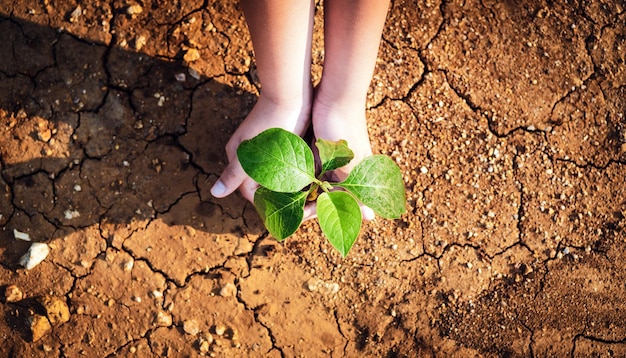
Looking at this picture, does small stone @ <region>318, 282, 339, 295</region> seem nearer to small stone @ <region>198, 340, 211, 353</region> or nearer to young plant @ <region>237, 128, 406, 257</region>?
small stone @ <region>198, 340, 211, 353</region>

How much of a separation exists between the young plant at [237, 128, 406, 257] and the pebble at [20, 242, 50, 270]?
112 cm

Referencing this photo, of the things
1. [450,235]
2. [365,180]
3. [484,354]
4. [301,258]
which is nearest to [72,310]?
[301,258]

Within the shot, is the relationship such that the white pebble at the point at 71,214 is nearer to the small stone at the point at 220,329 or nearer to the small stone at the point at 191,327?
the small stone at the point at 191,327

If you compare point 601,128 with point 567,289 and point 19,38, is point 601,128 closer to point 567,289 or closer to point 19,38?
point 567,289

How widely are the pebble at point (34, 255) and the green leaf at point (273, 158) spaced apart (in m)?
1.18

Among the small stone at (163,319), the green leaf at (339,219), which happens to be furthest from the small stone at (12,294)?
the green leaf at (339,219)

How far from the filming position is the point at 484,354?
2109 millimetres

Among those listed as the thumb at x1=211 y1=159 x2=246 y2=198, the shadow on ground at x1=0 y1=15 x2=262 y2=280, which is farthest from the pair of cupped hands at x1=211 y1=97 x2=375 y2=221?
the shadow on ground at x1=0 y1=15 x2=262 y2=280

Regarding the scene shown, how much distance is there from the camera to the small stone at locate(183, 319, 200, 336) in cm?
206

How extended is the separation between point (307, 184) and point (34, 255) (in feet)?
4.35

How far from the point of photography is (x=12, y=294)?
203cm

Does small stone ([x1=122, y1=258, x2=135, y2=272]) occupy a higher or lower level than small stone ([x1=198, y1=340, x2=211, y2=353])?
higher

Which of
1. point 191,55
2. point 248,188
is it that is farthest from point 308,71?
point 191,55

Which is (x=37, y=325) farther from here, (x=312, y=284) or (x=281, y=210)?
(x=281, y=210)
